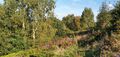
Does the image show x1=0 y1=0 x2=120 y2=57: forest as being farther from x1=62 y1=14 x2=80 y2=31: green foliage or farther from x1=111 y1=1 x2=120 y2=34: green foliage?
x1=62 y1=14 x2=80 y2=31: green foliage

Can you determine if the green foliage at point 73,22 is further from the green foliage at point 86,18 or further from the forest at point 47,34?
the forest at point 47,34

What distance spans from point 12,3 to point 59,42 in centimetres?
3235

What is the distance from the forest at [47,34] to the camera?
16828mm

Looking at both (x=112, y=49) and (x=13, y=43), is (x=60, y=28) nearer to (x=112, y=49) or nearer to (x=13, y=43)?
(x=13, y=43)

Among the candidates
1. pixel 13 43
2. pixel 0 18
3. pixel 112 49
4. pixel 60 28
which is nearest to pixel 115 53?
pixel 112 49

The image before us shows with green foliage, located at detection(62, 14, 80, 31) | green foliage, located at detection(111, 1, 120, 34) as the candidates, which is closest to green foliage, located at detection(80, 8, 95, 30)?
green foliage, located at detection(62, 14, 80, 31)

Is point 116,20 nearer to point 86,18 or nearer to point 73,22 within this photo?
point 86,18

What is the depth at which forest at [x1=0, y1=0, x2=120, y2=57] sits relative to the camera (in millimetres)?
16828

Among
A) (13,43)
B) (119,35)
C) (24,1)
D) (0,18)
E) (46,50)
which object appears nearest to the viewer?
(119,35)

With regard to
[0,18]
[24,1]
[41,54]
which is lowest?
[41,54]

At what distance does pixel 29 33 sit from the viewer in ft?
171

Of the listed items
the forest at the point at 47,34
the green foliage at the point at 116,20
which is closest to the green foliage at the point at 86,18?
the forest at the point at 47,34

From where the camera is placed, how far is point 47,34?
173 feet

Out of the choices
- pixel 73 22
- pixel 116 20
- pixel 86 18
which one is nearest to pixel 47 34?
pixel 116 20
